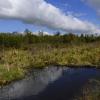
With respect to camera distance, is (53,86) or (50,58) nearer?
(53,86)

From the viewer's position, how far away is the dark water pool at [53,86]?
20.6 meters

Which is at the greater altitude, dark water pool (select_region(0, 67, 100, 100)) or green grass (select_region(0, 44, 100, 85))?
green grass (select_region(0, 44, 100, 85))

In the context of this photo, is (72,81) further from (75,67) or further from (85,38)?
(85,38)

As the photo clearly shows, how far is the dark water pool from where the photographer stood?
812 inches

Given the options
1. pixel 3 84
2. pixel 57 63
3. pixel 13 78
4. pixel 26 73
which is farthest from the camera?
pixel 57 63

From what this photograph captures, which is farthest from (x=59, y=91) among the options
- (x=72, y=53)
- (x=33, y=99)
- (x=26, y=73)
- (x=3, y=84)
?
(x=72, y=53)

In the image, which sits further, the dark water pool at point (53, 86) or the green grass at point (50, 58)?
the green grass at point (50, 58)

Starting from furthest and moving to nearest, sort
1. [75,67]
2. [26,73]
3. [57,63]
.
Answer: [57,63] → [75,67] → [26,73]

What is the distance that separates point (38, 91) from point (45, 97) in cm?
184

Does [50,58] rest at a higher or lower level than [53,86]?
higher

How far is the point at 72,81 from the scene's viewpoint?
26625 mm

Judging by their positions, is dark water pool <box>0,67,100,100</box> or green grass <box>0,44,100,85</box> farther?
green grass <box>0,44,100,85</box>

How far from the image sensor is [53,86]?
24406 mm

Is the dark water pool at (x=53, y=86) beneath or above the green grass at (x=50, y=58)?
beneath
